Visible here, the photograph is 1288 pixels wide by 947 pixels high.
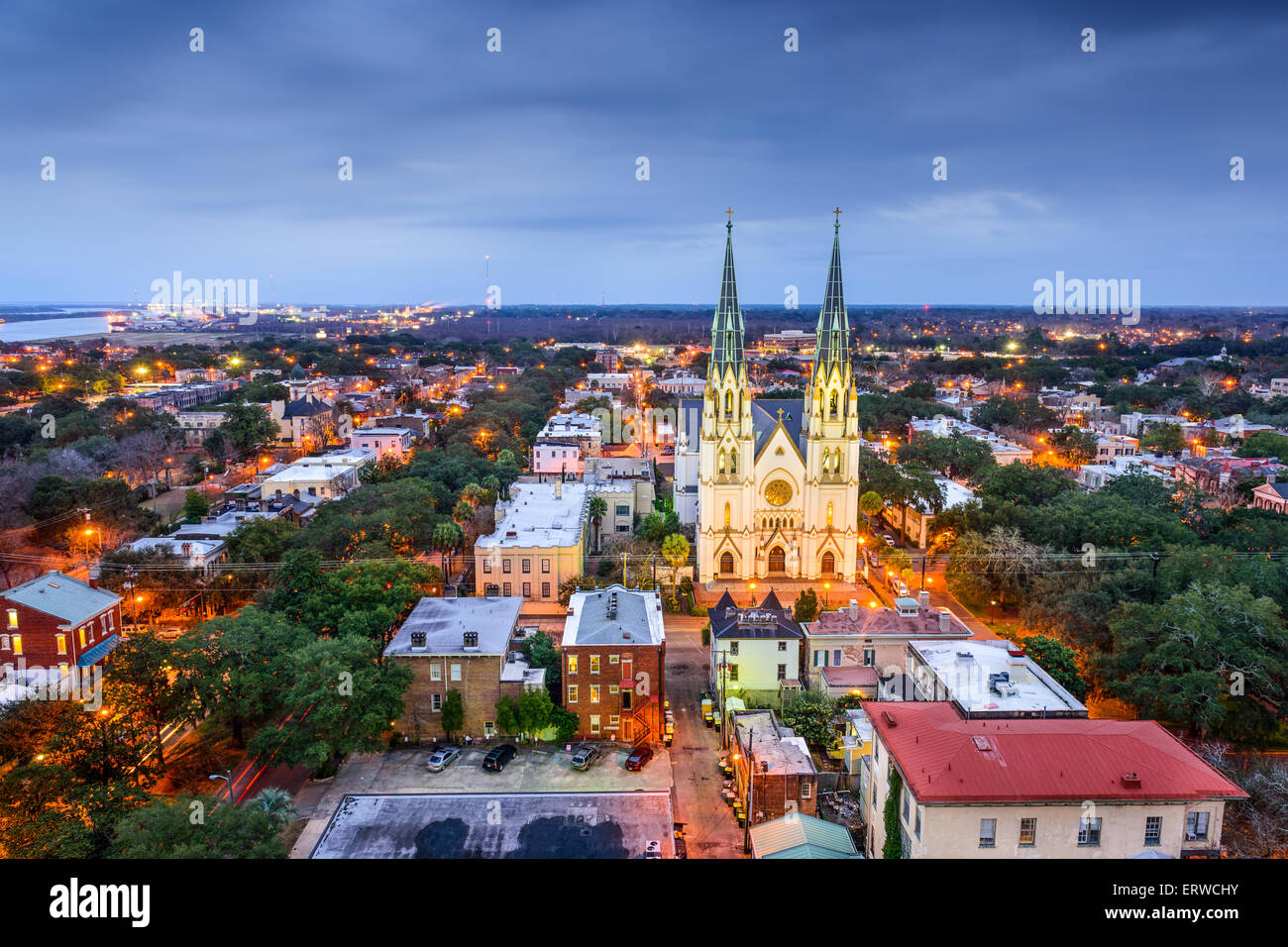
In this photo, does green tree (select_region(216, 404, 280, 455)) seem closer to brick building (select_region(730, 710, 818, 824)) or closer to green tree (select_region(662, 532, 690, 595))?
green tree (select_region(662, 532, 690, 595))

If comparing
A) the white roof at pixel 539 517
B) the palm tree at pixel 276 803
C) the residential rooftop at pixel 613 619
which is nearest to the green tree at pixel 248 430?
the white roof at pixel 539 517

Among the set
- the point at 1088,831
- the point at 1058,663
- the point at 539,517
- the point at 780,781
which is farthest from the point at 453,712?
the point at 1058,663

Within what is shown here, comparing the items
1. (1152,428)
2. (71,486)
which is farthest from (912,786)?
(1152,428)

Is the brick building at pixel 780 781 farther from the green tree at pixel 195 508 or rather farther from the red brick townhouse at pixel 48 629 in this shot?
the green tree at pixel 195 508

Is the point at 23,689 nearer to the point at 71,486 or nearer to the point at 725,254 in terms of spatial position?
the point at 71,486

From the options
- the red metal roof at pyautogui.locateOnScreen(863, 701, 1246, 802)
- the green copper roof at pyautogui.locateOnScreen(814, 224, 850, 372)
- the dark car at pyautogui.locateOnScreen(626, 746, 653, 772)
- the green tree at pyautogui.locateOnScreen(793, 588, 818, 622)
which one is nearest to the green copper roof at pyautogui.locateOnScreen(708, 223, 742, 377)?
the green copper roof at pyautogui.locateOnScreen(814, 224, 850, 372)
